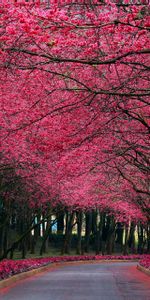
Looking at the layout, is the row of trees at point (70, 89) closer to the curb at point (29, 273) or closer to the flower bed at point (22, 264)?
the flower bed at point (22, 264)

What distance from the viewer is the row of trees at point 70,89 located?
12312 millimetres

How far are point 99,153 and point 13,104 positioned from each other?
625 cm

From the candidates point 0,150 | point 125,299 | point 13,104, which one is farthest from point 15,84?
point 125,299

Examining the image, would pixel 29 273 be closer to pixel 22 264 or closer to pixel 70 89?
pixel 22 264

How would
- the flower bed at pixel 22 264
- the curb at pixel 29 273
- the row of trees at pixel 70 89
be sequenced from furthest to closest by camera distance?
the flower bed at pixel 22 264 < the curb at pixel 29 273 < the row of trees at pixel 70 89

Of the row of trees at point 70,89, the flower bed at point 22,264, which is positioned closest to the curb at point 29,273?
the flower bed at point 22,264

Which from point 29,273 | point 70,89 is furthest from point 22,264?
point 70,89

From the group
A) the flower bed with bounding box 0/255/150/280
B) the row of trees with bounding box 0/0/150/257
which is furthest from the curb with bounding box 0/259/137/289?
the row of trees with bounding box 0/0/150/257

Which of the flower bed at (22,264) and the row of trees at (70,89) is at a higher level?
the row of trees at (70,89)

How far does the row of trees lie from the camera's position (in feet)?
40.4

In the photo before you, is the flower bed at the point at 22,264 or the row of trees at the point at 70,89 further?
the flower bed at the point at 22,264

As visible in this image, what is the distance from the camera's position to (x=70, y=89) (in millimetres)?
15625

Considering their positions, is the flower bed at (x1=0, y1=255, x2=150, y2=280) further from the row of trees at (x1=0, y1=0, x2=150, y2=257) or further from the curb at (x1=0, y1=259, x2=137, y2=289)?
the row of trees at (x1=0, y1=0, x2=150, y2=257)

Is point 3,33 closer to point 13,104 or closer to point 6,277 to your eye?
point 13,104
